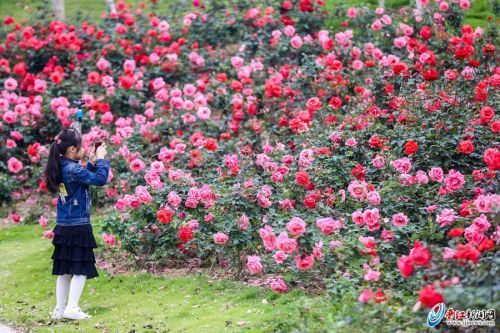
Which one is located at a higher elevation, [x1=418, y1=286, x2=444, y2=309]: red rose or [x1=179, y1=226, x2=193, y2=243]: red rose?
[x1=418, y1=286, x2=444, y2=309]: red rose

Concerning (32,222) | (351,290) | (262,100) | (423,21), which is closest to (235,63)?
(262,100)

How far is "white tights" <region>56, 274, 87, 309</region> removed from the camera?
7.06m

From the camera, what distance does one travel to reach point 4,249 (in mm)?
9828

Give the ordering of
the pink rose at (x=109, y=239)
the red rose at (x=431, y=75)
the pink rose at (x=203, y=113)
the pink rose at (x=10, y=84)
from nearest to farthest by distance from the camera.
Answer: the pink rose at (x=109, y=239) < the red rose at (x=431, y=75) < the pink rose at (x=203, y=113) < the pink rose at (x=10, y=84)

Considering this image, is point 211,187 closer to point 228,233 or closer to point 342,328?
point 228,233

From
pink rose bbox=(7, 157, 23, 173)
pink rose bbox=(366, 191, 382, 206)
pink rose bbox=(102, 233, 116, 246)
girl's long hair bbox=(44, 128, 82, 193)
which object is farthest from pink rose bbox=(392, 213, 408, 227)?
pink rose bbox=(7, 157, 23, 173)

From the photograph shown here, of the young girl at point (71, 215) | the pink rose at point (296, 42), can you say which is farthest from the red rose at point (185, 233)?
the pink rose at point (296, 42)

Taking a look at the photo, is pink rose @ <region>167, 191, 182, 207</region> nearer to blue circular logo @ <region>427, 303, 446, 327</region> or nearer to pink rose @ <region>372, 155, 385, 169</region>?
pink rose @ <region>372, 155, 385, 169</region>

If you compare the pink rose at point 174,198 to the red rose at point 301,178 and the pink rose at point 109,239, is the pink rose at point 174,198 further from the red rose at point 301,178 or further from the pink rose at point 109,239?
the red rose at point 301,178

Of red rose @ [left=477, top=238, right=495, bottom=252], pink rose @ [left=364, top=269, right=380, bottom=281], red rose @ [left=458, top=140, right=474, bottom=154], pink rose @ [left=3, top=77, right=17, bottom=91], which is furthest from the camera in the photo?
pink rose @ [left=3, top=77, right=17, bottom=91]

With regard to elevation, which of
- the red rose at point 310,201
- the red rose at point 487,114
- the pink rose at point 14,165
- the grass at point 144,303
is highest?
the red rose at point 487,114

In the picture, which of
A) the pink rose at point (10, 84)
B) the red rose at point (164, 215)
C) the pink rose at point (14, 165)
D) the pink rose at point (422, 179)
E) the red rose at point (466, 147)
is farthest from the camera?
the pink rose at point (10, 84)

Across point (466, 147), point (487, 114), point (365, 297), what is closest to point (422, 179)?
point (466, 147)

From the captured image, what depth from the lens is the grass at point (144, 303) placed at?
21.1 feet
